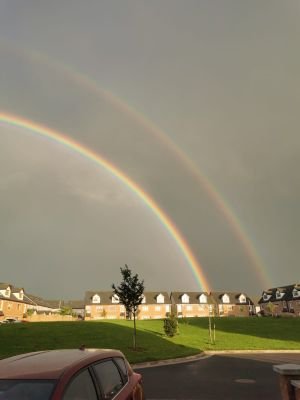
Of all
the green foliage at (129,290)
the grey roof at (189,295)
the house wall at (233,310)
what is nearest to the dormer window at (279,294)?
the house wall at (233,310)

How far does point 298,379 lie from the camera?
7406 millimetres

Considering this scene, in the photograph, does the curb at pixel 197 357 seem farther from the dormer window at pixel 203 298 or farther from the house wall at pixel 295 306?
the dormer window at pixel 203 298

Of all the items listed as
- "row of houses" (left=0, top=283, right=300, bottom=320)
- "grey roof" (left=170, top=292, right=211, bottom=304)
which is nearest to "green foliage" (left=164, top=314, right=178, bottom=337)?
"row of houses" (left=0, top=283, right=300, bottom=320)

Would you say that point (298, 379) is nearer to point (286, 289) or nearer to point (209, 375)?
point (209, 375)

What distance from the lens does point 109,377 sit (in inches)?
199

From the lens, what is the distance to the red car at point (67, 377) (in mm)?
3768

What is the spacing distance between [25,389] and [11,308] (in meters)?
93.6

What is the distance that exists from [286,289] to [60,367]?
112m

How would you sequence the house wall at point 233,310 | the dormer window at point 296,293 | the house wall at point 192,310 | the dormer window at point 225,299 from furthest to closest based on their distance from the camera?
1. the dormer window at point 225,299
2. the house wall at point 233,310
3. the house wall at point 192,310
4. the dormer window at point 296,293

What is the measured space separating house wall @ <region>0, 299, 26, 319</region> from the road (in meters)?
75.6

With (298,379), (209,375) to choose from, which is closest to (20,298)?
→ (209,375)

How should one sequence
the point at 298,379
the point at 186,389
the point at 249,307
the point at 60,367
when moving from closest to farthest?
the point at 60,367 < the point at 298,379 < the point at 186,389 < the point at 249,307

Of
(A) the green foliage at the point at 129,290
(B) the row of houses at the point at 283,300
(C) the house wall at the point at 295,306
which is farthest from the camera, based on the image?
A: (B) the row of houses at the point at 283,300

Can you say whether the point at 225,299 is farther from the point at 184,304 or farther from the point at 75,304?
the point at 75,304
